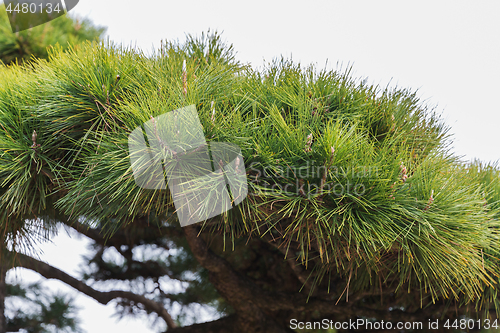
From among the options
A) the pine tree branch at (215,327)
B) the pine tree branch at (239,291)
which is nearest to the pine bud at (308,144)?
the pine tree branch at (239,291)

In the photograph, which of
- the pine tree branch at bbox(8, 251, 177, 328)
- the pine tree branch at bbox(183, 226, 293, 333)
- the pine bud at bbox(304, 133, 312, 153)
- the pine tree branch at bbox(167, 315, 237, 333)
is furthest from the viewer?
the pine tree branch at bbox(8, 251, 177, 328)

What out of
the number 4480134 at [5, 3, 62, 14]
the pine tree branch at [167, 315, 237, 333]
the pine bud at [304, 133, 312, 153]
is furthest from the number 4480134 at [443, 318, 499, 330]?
the number 4480134 at [5, 3, 62, 14]

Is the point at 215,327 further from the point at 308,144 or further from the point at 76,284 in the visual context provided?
the point at 308,144

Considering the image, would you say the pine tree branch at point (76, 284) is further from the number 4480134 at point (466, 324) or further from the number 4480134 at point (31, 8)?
the number 4480134 at point (466, 324)

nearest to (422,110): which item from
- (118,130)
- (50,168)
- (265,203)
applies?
(265,203)

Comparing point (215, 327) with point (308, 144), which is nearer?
point (308, 144)

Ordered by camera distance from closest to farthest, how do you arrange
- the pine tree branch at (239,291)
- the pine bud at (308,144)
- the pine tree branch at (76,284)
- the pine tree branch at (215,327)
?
the pine bud at (308,144) < the pine tree branch at (239,291) < the pine tree branch at (215,327) < the pine tree branch at (76,284)

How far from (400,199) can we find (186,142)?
29 centimetres

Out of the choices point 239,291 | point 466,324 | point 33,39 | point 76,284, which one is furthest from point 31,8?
point 466,324

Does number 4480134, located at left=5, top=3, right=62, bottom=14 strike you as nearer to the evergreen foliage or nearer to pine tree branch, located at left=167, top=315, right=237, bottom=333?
the evergreen foliage

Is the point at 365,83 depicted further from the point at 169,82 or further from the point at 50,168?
the point at 50,168

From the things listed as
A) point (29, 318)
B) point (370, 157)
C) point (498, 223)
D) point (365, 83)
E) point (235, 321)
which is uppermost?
point (365, 83)

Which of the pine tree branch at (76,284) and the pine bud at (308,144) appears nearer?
the pine bud at (308,144)

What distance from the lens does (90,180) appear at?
0.56 m
